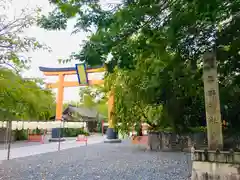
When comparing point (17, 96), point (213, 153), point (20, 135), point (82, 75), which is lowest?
point (20, 135)

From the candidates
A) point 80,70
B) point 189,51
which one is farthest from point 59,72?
point 189,51

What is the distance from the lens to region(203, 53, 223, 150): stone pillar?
13.5 feet

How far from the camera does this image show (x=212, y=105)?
166 inches

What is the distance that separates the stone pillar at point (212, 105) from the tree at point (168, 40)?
494 millimetres

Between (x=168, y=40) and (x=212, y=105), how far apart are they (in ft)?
4.53

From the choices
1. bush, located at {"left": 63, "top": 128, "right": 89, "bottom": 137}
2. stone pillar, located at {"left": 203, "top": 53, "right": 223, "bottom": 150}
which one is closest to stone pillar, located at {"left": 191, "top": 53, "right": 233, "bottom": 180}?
stone pillar, located at {"left": 203, "top": 53, "right": 223, "bottom": 150}

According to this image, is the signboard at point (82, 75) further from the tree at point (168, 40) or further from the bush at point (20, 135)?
the tree at point (168, 40)

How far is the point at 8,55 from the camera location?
5441mm

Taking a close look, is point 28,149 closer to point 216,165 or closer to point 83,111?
point 216,165

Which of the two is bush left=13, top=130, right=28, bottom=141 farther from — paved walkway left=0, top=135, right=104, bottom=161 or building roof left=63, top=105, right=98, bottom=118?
building roof left=63, top=105, right=98, bottom=118

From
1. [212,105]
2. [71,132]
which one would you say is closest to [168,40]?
[212,105]

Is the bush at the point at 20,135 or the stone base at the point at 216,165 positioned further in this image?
the bush at the point at 20,135

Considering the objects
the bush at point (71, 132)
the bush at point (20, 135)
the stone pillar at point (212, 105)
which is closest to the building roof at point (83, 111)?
the bush at point (71, 132)

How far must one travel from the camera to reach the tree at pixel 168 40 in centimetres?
310
